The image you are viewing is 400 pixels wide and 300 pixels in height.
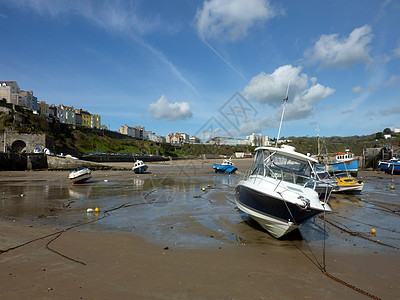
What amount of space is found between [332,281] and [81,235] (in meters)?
7.82

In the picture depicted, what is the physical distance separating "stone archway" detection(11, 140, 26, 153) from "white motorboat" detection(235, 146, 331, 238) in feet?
162

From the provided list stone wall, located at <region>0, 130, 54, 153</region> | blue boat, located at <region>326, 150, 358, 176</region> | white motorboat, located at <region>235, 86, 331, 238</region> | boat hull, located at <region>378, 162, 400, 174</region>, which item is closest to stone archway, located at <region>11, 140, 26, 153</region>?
stone wall, located at <region>0, 130, 54, 153</region>

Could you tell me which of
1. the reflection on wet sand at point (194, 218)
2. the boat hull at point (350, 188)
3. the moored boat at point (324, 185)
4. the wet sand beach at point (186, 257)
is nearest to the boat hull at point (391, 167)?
the boat hull at point (350, 188)

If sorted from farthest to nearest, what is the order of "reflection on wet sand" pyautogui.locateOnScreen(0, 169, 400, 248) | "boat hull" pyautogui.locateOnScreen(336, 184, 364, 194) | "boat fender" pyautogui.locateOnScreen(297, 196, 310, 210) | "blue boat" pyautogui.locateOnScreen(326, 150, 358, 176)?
"blue boat" pyautogui.locateOnScreen(326, 150, 358, 176), "boat hull" pyautogui.locateOnScreen(336, 184, 364, 194), "reflection on wet sand" pyautogui.locateOnScreen(0, 169, 400, 248), "boat fender" pyautogui.locateOnScreen(297, 196, 310, 210)

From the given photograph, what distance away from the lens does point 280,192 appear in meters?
8.05

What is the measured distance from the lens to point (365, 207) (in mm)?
14906

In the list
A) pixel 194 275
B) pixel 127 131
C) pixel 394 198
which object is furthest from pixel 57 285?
pixel 127 131

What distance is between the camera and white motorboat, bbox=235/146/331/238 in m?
7.69

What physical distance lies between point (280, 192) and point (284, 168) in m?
1.91

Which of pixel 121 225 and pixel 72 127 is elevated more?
pixel 72 127

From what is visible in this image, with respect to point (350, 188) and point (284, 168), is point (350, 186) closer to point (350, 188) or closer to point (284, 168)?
point (350, 188)

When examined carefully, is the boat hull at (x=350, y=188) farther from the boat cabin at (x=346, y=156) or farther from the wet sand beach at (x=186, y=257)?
the boat cabin at (x=346, y=156)

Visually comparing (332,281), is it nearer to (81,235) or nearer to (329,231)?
(329,231)

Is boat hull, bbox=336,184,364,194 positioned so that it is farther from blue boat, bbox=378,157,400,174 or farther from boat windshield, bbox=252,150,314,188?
blue boat, bbox=378,157,400,174
